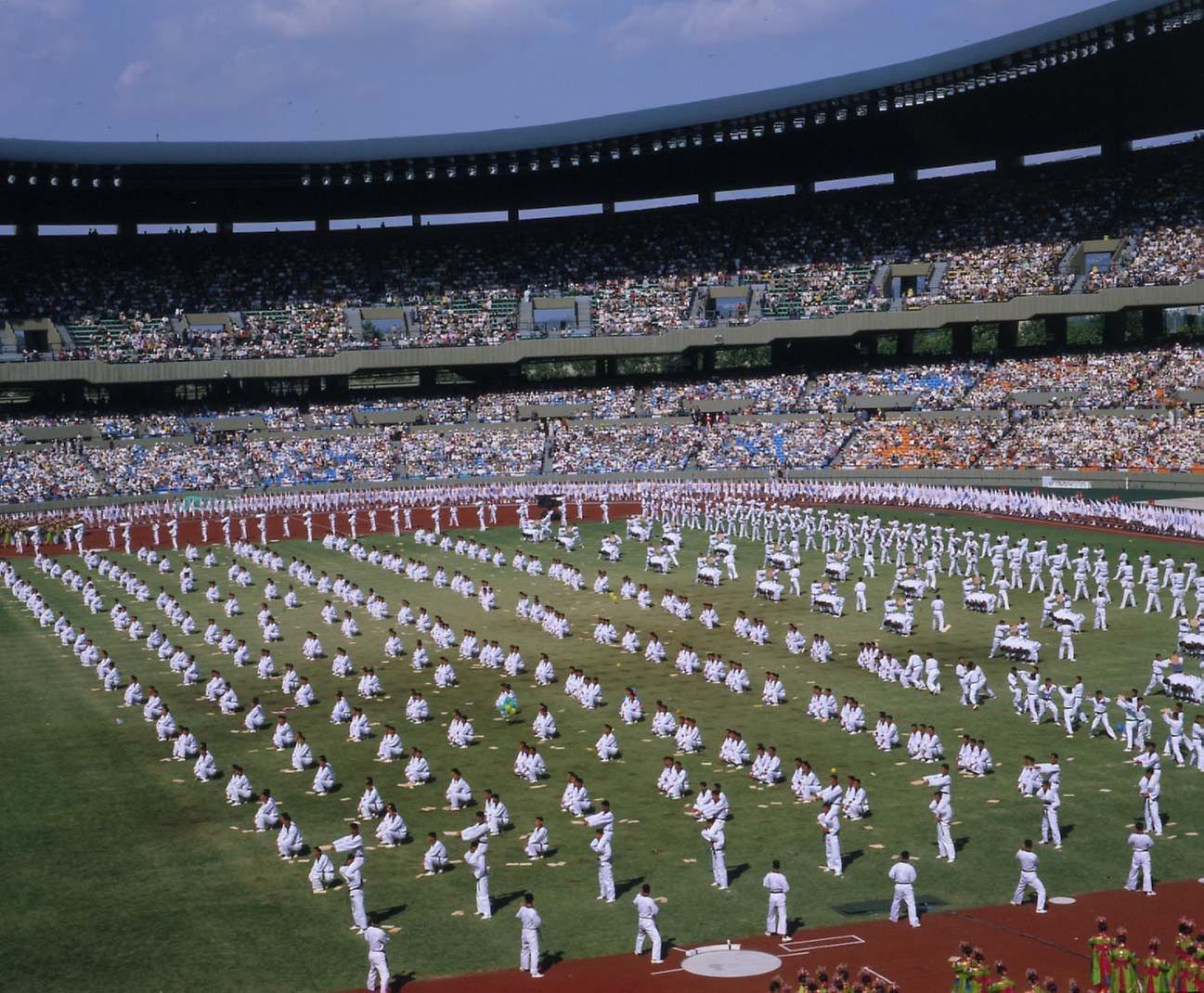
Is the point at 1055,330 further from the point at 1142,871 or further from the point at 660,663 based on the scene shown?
the point at 1142,871

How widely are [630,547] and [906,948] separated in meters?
36.2

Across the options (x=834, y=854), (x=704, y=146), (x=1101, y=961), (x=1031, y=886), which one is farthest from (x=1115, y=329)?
(x=1101, y=961)

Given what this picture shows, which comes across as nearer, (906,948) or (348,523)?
(906,948)

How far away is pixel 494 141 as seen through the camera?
243 ft

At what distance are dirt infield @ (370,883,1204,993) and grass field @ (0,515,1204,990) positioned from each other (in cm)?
36

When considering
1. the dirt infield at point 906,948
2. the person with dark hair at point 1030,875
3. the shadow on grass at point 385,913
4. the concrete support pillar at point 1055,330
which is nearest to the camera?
the dirt infield at point 906,948

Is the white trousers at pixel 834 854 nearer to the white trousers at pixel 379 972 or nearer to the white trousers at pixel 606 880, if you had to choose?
the white trousers at pixel 606 880

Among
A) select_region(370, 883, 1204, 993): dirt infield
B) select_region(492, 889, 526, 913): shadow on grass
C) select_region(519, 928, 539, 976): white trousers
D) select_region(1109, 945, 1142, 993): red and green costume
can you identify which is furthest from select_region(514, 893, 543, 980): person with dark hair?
select_region(1109, 945, 1142, 993): red and green costume

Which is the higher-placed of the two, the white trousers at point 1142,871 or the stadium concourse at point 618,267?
the stadium concourse at point 618,267

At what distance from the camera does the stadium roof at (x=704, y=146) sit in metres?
62.9

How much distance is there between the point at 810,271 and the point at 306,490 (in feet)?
96.7

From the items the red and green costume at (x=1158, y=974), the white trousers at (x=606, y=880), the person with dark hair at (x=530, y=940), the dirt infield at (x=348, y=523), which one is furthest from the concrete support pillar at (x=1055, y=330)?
the person with dark hair at (x=530, y=940)

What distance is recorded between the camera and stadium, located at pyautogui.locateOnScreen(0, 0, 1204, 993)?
18.5 metres

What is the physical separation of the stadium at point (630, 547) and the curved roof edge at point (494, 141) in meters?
0.26
